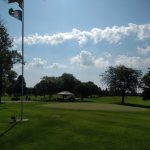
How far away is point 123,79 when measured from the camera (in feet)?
317

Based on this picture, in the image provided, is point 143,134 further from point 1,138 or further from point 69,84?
point 69,84

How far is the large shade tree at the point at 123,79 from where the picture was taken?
95.9 m

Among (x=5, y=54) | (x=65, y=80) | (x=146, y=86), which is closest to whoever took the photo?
(x=5, y=54)

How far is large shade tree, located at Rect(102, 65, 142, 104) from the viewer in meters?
95.9

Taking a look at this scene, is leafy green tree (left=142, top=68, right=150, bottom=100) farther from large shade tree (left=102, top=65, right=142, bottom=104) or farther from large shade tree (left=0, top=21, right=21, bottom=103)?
large shade tree (left=0, top=21, right=21, bottom=103)

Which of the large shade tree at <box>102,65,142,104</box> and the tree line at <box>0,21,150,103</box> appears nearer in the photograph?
the tree line at <box>0,21,150,103</box>

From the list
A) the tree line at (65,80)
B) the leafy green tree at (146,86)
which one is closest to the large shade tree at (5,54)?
the tree line at (65,80)

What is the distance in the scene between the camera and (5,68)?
65.1 m

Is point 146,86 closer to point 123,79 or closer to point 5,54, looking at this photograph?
point 123,79

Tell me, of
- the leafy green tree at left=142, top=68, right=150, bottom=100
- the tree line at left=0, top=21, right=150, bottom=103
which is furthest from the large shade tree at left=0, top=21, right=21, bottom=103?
the leafy green tree at left=142, top=68, right=150, bottom=100

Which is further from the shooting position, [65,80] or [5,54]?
[65,80]

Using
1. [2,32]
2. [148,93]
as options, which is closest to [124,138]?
[2,32]

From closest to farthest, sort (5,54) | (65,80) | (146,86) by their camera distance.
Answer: (5,54), (146,86), (65,80)

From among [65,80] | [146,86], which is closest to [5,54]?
[146,86]
